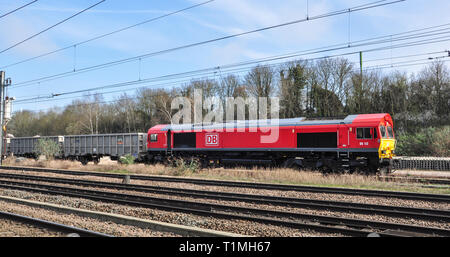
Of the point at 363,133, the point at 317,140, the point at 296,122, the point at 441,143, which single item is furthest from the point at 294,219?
the point at 441,143

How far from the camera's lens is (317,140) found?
65.6 feet

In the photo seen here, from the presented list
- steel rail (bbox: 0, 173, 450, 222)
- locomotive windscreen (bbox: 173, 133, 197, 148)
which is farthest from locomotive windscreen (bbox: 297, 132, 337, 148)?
steel rail (bbox: 0, 173, 450, 222)

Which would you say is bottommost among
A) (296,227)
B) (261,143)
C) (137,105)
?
(296,227)

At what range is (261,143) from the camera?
72.2ft

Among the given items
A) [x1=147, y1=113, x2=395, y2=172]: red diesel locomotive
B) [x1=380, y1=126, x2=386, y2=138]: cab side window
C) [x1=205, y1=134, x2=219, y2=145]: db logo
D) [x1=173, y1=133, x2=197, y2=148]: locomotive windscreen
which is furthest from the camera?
[x1=173, y1=133, x2=197, y2=148]: locomotive windscreen

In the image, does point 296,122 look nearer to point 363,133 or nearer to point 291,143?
point 291,143

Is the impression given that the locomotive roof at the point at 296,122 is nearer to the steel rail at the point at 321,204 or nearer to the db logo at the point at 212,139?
the db logo at the point at 212,139

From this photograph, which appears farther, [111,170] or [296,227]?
[111,170]

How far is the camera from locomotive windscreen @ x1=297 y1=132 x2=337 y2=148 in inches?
770

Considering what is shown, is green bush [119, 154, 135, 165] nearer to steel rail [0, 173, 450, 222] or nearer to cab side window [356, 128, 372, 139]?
steel rail [0, 173, 450, 222]

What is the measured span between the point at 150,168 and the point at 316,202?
15.2 metres

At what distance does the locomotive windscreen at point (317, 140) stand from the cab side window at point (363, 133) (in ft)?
3.92

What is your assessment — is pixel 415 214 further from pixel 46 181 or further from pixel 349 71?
pixel 349 71
